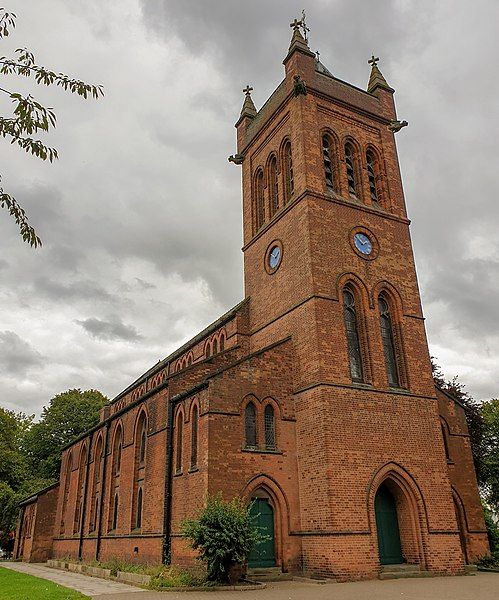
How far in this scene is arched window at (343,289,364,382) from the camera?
66.5 feet

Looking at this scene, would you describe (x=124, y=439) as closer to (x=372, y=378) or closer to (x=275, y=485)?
(x=275, y=485)

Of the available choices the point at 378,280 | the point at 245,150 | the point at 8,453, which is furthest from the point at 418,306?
the point at 8,453

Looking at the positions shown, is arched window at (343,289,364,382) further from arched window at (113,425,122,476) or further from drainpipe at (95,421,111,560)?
drainpipe at (95,421,111,560)

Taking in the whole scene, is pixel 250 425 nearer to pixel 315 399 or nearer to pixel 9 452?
pixel 315 399

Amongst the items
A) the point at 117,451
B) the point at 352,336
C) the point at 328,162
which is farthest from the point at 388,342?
the point at 117,451

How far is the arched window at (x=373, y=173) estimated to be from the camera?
25.2 metres

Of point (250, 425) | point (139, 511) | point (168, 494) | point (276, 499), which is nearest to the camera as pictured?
point (276, 499)

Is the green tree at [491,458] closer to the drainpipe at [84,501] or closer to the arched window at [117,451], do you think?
the arched window at [117,451]

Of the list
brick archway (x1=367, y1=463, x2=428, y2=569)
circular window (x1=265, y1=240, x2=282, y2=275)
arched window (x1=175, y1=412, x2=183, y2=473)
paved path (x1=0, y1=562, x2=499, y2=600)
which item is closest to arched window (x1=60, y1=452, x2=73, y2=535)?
arched window (x1=175, y1=412, x2=183, y2=473)

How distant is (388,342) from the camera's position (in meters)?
21.7

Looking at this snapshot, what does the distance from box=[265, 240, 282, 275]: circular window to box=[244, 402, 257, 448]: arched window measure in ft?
22.3

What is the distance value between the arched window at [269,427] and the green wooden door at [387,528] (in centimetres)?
411

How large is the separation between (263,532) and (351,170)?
1603 cm

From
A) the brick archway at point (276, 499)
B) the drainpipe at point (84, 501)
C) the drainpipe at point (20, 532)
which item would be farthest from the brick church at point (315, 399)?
the drainpipe at point (20, 532)
